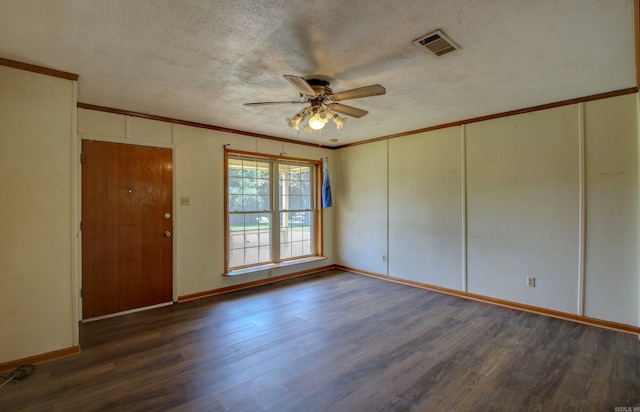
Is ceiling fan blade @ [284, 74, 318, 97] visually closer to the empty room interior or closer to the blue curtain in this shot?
the empty room interior

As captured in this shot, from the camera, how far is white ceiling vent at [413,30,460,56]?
2.09 metres

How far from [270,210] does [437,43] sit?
3.73 meters

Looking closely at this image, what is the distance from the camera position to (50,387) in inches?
88.7

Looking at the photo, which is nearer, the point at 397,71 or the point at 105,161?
the point at 397,71

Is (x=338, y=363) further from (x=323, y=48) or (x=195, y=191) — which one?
(x=195, y=191)

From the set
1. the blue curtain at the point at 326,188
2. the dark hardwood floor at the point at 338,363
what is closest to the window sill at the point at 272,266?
the dark hardwood floor at the point at 338,363

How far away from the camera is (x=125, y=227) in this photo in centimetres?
373

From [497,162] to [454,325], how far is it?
2.17 metres

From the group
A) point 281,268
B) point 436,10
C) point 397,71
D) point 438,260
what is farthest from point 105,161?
point 438,260

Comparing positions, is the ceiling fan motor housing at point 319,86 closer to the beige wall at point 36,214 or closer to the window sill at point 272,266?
the beige wall at point 36,214

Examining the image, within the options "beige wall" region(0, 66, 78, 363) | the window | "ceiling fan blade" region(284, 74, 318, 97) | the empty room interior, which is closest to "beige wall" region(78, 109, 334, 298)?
the empty room interior

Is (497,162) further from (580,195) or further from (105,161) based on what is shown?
(105,161)

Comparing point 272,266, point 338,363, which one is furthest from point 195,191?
point 338,363

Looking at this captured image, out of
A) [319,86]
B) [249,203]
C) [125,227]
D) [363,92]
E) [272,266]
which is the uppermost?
[319,86]
